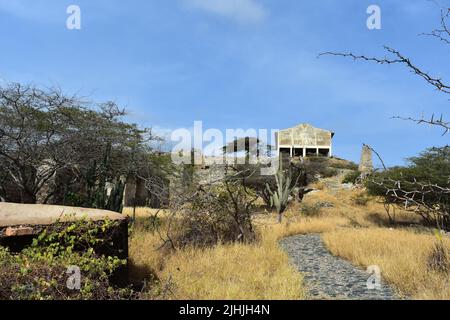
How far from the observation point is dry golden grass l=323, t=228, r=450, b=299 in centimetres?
559

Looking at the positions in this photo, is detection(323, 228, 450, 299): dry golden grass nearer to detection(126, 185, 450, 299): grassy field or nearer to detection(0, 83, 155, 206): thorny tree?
detection(126, 185, 450, 299): grassy field

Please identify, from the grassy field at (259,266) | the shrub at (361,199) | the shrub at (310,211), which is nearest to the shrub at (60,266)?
the grassy field at (259,266)

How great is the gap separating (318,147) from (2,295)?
5387 cm

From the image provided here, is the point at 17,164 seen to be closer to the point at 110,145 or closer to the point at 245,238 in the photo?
the point at 110,145

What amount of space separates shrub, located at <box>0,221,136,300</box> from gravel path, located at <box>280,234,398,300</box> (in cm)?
277

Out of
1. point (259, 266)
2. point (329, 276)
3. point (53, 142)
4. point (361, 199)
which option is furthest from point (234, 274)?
point (361, 199)

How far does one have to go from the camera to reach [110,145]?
43.2 ft

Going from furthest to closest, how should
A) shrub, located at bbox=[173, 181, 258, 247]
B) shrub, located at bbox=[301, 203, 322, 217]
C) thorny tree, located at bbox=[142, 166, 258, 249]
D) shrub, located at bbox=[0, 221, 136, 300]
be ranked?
shrub, located at bbox=[301, 203, 322, 217]
shrub, located at bbox=[173, 181, 258, 247]
thorny tree, located at bbox=[142, 166, 258, 249]
shrub, located at bbox=[0, 221, 136, 300]

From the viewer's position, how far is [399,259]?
25.3 ft

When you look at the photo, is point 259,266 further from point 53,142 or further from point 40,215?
point 53,142

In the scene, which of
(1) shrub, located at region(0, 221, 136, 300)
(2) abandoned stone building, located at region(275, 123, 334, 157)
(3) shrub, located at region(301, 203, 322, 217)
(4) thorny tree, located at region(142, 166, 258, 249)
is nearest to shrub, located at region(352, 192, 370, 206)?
(3) shrub, located at region(301, 203, 322, 217)

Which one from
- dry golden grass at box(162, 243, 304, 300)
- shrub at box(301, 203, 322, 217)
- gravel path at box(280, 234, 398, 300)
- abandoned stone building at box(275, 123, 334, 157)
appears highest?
abandoned stone building at box(275, 123, 334, 157)

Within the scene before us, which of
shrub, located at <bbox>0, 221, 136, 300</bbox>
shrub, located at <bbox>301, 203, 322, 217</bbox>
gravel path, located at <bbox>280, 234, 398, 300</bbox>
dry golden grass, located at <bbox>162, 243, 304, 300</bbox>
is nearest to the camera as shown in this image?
shrub, located at <bbox>0, 221, 136, 300</bbox>
